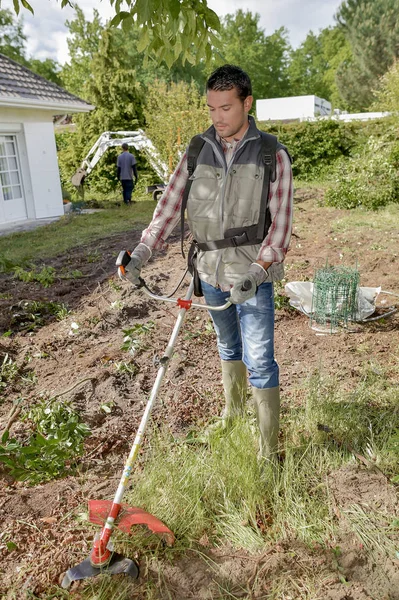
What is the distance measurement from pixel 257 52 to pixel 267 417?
56.8 metres

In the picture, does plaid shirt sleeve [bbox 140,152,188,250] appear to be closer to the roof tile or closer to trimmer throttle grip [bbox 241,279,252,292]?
trimmer throttle grip [bbox 241,279,252,292]

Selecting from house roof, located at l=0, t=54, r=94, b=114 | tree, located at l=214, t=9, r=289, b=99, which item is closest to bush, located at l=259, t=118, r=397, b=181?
house roof, located at l=0, t=54, r=94, b=114

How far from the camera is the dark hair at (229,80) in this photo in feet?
8.05

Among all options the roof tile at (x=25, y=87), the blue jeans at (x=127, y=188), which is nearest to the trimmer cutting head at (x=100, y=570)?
the roof tile at (x=25, y=87)

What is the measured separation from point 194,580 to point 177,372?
7.03 feet

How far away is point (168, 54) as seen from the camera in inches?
146

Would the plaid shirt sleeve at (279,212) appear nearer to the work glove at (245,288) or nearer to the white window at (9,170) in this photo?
the work glove at (245,288)

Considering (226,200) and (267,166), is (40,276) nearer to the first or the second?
(226,200)

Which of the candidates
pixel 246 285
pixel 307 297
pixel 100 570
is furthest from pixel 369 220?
pixel 100 570

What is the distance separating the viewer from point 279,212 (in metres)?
2.56

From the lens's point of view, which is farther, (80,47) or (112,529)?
(80,47)

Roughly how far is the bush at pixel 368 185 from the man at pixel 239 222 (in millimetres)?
10709

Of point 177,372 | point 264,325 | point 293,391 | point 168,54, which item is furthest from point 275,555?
point 168,54

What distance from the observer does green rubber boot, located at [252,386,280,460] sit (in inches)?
111
